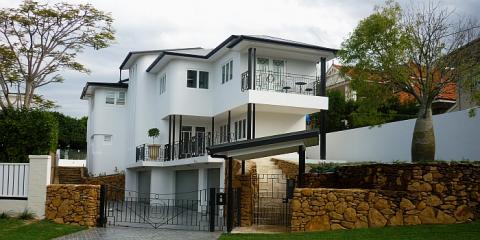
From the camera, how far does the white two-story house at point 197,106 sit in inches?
1017

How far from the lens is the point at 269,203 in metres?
18.6

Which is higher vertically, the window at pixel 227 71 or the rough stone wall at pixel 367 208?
the window at pixel 227 71

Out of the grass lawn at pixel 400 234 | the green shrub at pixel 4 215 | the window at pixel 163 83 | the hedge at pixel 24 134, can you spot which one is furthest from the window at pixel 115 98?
the grass lawn at pixel 400 234

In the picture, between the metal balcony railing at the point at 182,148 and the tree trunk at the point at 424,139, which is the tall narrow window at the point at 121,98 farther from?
the tree trunk at the point at 424,139

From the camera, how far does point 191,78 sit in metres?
29.6

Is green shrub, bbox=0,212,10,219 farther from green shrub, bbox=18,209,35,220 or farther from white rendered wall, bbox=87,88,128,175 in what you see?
white rendered wall, bbox=87,88,128,175

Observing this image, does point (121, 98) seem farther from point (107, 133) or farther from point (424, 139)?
point (424, 139)

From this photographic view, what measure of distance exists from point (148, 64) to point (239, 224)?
18.3m

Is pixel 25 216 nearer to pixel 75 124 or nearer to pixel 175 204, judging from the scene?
pixel 175 204

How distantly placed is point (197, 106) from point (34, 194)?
13105 millimetres

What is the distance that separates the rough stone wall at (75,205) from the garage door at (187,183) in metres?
10.5

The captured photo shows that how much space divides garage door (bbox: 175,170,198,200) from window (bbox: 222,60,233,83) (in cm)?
510

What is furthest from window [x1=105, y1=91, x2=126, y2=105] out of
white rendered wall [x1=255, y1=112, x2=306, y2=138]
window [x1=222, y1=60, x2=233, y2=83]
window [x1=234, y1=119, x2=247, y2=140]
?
white rendered wall [x1=255, y1=112, x2=306, y2=138]

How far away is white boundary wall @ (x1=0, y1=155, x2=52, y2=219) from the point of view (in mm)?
17516
